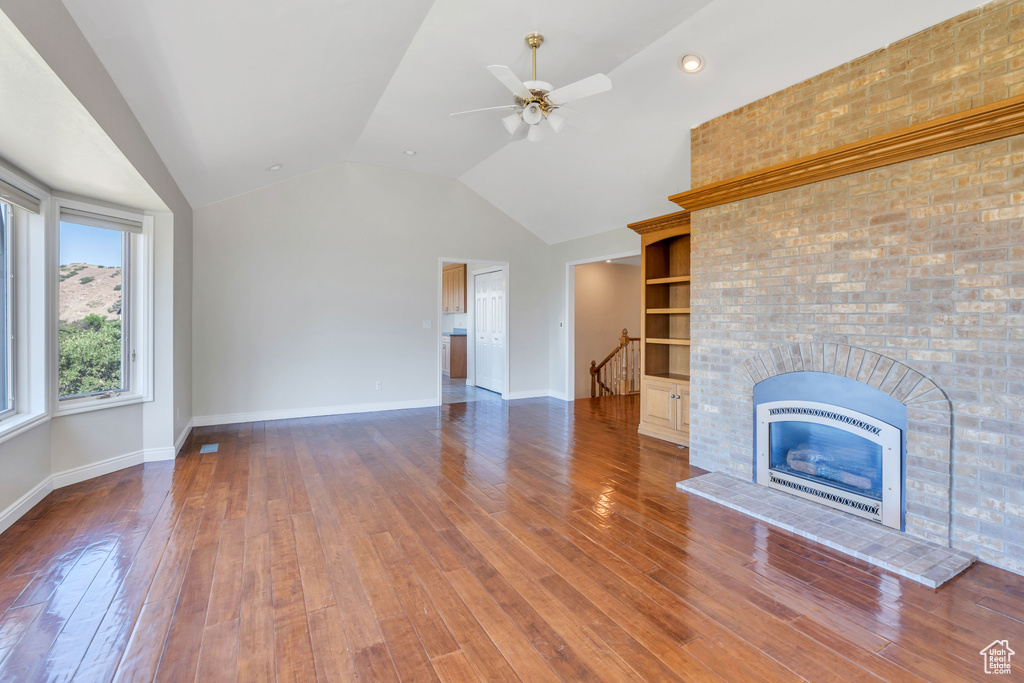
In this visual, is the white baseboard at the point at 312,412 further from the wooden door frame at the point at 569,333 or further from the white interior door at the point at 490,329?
the wooden door frame at the point at 569,333

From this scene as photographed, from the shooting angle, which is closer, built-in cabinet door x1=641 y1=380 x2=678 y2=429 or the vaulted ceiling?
the vaulted ceiling

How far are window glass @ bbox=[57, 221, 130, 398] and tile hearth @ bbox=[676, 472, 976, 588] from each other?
4.80 meters

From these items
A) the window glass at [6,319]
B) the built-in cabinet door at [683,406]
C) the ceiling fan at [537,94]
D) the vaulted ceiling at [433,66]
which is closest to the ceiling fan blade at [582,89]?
the ceiling fan at [537,94]

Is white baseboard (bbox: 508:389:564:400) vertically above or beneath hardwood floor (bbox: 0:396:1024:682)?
above

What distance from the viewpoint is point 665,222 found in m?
5.00

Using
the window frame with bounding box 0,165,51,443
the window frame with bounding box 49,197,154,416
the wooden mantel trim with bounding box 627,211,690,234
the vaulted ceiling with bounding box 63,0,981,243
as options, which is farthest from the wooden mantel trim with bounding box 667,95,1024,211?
the window frame with bounding box 0,165,51,443

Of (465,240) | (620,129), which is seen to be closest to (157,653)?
(620,129)

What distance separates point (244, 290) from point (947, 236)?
6.54m

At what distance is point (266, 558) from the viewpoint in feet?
8.52

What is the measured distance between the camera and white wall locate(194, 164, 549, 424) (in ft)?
18.9

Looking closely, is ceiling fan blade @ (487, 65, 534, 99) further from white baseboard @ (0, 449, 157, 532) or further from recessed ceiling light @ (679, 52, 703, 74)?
white baseboard @ (0, 449, 157, 532)

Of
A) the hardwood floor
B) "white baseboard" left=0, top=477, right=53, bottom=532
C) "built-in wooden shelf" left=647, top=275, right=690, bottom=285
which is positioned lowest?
the hardwood floor

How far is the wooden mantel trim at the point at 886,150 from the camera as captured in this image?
2428 mm

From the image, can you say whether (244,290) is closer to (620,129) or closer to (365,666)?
(620,129)
